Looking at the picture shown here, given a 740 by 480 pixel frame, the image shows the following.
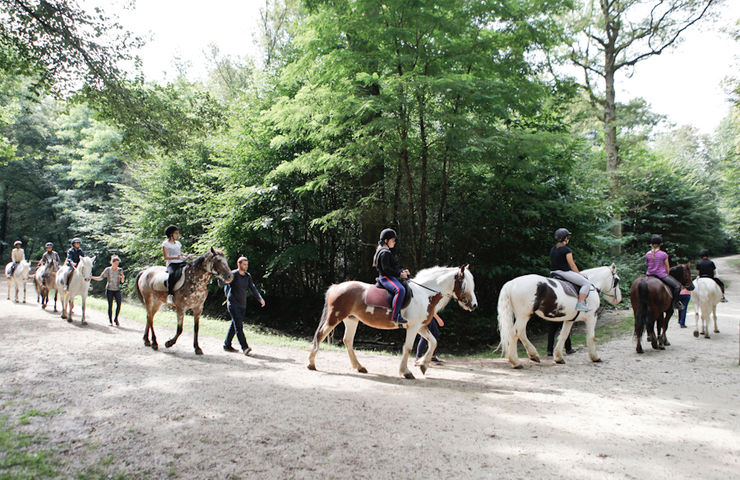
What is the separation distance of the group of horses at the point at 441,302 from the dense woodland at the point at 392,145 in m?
3.51

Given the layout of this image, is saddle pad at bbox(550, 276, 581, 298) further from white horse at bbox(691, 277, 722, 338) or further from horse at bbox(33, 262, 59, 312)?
horse at bbox(33, 262, 59, 312)

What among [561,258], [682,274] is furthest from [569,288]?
[682,274]

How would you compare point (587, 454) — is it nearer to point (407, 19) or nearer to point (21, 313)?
point (407, 19)

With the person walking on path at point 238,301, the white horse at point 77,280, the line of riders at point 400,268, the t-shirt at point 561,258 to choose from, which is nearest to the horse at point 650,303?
the line of riders at point 400,268

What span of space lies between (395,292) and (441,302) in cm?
106

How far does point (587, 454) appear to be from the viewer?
149 inches

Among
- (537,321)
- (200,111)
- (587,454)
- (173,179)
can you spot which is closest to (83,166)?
(173,179)

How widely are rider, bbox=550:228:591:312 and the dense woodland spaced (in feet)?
8.65

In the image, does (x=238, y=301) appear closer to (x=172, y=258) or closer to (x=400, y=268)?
(x=172, y=258)

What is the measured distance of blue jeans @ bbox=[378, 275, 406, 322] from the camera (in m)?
6.51

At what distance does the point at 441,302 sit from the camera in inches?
281

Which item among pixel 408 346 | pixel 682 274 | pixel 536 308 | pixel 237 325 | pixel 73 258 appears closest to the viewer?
pixel 408 346

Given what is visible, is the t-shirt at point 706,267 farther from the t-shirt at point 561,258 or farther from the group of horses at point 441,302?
the t-shirt at point 561,258

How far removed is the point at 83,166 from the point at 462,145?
30.5 meters
